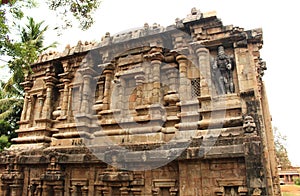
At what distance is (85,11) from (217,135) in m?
5.70

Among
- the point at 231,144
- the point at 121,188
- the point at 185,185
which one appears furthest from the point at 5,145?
the point at 231,144

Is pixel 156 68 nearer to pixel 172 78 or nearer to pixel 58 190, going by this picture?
pixel 172 78

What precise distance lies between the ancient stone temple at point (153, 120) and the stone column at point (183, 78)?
4cm

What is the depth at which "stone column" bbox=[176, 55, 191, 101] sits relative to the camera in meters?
8.66

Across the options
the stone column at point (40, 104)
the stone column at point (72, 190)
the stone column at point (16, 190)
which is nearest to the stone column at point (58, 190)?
the stone column at point (72, 190)

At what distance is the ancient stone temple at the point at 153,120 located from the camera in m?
→ 6.97

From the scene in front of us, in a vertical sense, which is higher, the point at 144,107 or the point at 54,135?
the point at 144,107

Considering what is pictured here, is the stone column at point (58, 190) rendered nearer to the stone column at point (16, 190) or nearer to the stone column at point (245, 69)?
the stone column at point (16, 190)

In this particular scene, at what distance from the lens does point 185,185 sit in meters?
7.02

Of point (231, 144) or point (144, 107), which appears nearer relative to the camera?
point (231, 144)

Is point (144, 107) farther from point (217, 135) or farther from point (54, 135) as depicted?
point (54, 135)

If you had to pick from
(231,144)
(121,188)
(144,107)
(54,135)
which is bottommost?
(121,188)

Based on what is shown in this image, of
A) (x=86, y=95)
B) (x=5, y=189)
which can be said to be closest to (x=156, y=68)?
(x=86, y=95)

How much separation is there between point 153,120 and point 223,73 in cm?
282
